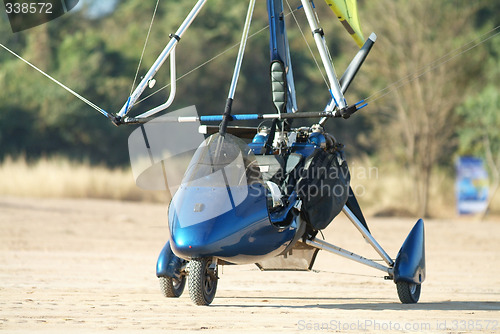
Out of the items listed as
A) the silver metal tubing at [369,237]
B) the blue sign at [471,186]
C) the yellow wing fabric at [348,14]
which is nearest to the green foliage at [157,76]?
the blue sign at [471,186]

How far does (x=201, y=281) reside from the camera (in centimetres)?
893

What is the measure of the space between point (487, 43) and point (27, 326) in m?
30.8

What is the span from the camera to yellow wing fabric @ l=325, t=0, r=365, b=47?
434 inches

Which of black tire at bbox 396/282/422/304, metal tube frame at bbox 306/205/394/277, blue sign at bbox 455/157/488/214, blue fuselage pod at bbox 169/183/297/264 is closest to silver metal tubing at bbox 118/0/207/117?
blue fuselage pod at bbox 169/183/297/264

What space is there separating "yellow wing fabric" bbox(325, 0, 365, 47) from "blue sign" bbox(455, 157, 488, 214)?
15809 mm

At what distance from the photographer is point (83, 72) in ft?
130

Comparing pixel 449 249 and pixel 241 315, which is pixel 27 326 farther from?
pixel 449 249

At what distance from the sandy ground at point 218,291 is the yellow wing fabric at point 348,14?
3066 mm

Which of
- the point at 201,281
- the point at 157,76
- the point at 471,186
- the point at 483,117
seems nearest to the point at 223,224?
→ the point at 201,281

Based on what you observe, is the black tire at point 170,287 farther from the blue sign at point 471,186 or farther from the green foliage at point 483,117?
the green foliage at point 483,117

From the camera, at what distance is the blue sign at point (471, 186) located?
2650 cm

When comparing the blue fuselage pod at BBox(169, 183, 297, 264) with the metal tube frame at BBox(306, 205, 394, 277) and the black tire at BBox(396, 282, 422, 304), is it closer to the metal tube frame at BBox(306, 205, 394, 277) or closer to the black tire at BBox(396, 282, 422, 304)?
the metal tube frame at BBox(306, 205, 394, 277)

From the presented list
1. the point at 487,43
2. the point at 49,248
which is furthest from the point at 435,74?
the point at 49,248

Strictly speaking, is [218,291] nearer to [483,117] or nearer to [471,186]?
[471,186]
